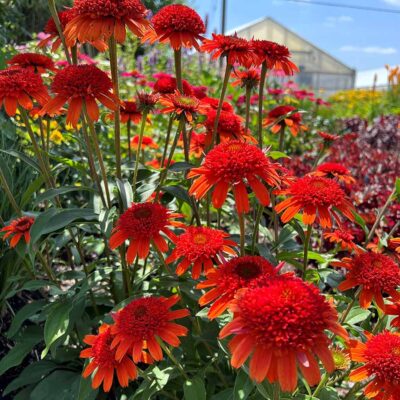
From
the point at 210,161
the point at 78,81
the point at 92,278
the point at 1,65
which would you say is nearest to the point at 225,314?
the point at 210,161

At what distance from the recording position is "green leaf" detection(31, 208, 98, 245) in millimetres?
1223

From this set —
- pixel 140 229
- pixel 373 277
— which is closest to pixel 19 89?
pixel 140 229

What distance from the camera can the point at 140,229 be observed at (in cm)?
109

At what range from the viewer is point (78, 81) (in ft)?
3.58

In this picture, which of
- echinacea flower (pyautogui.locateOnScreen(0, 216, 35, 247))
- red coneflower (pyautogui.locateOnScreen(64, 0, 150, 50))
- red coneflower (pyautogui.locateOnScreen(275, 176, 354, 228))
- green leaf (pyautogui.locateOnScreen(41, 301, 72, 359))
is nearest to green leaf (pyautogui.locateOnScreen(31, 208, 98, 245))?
echinacea flower (pyautogui.locateOnScreen(0, 216, 35, 247))

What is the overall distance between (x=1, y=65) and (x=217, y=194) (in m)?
1.75

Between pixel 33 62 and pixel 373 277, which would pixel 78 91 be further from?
pixel 373 277

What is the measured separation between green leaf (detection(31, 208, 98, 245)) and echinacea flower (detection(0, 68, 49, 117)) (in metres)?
0.29

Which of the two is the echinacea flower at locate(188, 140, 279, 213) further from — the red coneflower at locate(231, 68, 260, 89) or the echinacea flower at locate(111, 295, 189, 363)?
the red coneflower at locate(231, 68, 260, 89)

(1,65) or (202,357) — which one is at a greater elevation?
(1,65)

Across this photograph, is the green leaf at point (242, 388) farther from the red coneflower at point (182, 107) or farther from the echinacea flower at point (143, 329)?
the red coneflower at point (182, 107)

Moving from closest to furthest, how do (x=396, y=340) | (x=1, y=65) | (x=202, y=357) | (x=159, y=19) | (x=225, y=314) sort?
(x=396, y=340) → (x=225, y=314) → (x=159, y=19) → (x=202, y=357) → (x=1, y=65)

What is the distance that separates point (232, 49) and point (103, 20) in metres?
0.36

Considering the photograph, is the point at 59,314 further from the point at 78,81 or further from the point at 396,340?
the point at 396,340
